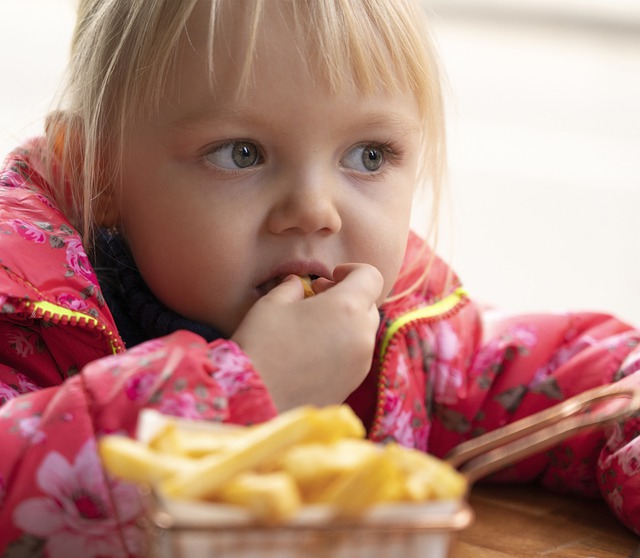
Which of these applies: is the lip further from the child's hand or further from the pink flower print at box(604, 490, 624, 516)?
the pink flower print at box(604, 490, 624, 516)

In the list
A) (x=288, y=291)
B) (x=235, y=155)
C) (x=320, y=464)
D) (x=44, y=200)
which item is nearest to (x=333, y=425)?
(x=320, y=464)

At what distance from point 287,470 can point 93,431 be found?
0.25 m

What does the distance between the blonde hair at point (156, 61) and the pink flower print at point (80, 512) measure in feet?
1.26

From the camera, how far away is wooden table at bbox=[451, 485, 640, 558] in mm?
874

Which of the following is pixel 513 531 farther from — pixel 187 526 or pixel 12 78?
pixel 12 78

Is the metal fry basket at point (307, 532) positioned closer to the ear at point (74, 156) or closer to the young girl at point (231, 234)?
the young girl at point (231, 234)

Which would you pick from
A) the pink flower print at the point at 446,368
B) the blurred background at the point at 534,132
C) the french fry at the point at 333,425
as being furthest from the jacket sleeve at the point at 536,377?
the blurred background at the point at 534,132

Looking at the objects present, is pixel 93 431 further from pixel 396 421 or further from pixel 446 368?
pixel 446 368

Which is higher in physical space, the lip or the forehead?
the forehead

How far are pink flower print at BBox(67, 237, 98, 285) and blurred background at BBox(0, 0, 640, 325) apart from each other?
4.48 feet

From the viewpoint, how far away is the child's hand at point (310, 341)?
0.78m

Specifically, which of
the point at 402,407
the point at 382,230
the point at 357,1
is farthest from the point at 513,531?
the point at 357,1

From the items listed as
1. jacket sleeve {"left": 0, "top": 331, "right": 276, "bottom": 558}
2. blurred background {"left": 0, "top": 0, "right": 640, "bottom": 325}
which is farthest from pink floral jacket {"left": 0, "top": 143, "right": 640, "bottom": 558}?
blurred background {"left": 0, "top": 0, "right": 640, "bottom": 325}

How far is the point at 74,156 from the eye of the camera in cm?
105
